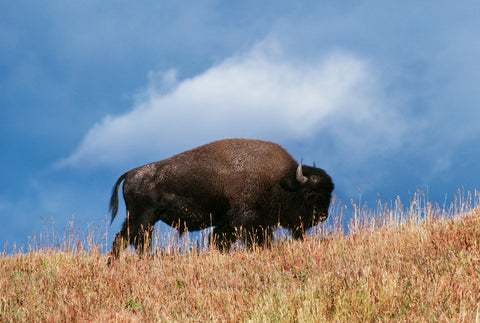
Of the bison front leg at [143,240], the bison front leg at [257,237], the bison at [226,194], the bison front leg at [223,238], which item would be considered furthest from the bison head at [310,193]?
the bison front leg at [143,240]

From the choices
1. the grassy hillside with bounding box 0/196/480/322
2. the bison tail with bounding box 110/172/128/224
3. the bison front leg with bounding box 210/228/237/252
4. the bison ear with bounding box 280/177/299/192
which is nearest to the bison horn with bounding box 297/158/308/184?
the bison ear with bounding box 280/177/299/192

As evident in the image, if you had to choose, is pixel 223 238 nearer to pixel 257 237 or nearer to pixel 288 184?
pixel 257 237

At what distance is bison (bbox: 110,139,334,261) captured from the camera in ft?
29.5

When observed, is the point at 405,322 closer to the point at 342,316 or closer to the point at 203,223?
the point at 342,316

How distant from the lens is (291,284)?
584cm

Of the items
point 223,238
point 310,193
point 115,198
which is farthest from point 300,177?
point 115,198

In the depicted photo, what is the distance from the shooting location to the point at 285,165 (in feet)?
31.5

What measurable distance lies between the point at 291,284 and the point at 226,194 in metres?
3.48

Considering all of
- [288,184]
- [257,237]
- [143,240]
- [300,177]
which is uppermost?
[300,177]

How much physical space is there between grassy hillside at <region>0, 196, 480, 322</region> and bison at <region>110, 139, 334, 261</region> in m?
0.50

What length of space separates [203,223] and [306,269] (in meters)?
3.29

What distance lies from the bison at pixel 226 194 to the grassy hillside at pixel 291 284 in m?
0.50

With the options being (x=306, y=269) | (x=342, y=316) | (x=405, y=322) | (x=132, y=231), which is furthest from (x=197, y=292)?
(x=132, y=231)

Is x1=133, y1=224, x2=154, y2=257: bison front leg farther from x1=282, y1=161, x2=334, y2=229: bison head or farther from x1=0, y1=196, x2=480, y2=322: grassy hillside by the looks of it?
x1=282, y1=161, x2=334, y2=229: bison head
